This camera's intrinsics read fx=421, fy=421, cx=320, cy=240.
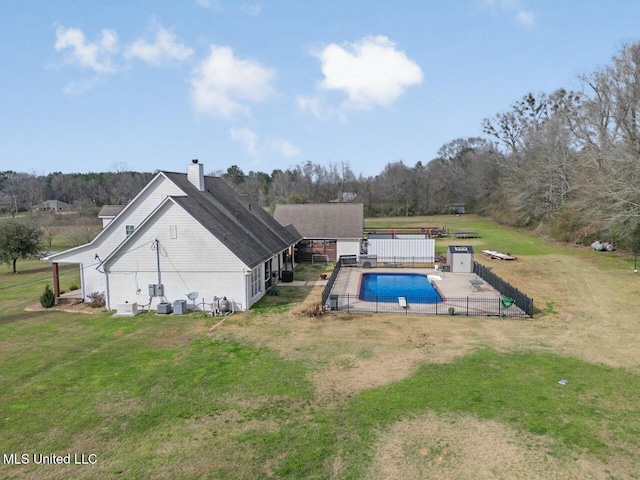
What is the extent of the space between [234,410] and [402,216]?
280 feet

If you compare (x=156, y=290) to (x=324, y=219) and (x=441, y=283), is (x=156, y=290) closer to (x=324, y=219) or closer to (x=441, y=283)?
(x=441, y=283)

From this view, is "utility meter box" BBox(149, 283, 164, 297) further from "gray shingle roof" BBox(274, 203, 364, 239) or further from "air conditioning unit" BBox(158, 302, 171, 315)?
"gray shingle roof" BBox(274, 203, 364, 239)

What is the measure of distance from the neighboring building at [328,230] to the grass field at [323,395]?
718 inches

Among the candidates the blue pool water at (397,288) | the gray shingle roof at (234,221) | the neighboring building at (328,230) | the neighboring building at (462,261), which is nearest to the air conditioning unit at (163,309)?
the gray shingle roof at (234,221)

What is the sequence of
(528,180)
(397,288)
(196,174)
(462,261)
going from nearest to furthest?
(196,174) → (397,288) → (462,261) → (528,180)

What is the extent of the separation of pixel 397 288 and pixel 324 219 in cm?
1444

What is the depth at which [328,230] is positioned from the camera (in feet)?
133

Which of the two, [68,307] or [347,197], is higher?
[347,197]

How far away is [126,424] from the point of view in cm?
1127

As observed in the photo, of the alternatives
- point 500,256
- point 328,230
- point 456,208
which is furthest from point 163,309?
point 456,208

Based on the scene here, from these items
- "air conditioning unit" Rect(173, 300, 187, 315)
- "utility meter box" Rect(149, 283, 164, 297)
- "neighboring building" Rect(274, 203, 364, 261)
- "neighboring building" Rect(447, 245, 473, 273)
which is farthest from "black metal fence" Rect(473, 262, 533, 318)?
"utility meter box" Rect(149, 283, 164, 297)

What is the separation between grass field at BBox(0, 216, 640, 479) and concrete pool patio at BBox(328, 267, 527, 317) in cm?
110

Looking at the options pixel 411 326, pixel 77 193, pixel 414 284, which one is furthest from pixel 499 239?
pixel 77 193

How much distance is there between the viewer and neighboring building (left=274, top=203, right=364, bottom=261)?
4003 cm
